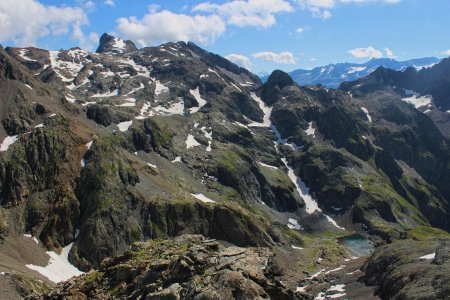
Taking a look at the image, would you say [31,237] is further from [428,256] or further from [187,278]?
[187,278]

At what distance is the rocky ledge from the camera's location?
44.0 m

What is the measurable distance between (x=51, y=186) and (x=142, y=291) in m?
130

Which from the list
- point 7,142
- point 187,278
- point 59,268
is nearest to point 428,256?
point 187,278

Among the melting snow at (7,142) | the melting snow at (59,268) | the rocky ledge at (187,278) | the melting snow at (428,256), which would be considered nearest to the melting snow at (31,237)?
the melting snow at (59,268)

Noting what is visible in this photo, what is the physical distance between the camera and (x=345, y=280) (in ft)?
470

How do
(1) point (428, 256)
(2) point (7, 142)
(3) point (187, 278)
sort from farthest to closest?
1. (2) point (7, 142)
2. (1) point (428, 256)
3. (3) point (187, 278)

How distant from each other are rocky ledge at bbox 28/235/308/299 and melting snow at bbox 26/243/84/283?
79.9 meters

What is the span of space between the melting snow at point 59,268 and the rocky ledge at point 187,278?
79.9 meters

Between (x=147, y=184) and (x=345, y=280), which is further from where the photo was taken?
(x=147, y=184)

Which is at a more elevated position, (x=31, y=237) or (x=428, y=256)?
(x=31, y=237)

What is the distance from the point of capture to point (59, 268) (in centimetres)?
14425

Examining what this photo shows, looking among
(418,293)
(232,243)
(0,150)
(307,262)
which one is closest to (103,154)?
(0,150)

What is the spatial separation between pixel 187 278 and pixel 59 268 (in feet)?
355

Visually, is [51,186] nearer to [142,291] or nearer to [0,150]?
[0,150]
